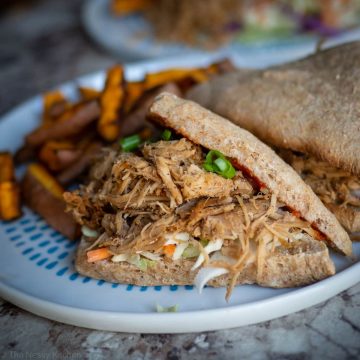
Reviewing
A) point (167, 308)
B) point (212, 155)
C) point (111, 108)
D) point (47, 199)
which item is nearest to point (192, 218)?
point (212, 155)

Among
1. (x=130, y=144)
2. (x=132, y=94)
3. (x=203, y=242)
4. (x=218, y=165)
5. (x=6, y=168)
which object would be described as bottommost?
(x=6, y=168)

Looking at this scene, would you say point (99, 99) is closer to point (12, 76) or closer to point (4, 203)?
point (4, 203)

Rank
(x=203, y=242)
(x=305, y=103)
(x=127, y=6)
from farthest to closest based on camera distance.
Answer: (x=127, y=6) → (x=305, y=103) → (x=203, y=242)

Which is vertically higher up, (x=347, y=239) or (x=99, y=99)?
(x=99, y=99)

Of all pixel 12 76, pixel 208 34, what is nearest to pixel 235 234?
pixel 208 34

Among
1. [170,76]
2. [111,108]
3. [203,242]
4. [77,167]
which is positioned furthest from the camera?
[170,76]

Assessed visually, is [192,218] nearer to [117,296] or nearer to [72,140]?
[117,296]

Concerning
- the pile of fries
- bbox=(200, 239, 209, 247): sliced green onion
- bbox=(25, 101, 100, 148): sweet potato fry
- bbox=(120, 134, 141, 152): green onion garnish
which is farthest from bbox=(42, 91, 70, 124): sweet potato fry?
bbox=(200, 239, 209, 247): sliced green onion

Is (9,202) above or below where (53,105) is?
below

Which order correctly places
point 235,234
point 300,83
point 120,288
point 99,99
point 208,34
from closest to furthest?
1. point 235,234
2. point 120,288
3. point 300,83
4. point 99,99
5. point 208,34
